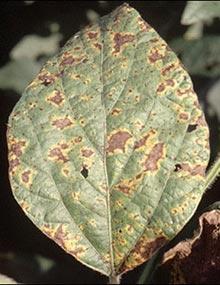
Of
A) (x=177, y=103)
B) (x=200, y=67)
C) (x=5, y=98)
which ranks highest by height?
(x=177, y=103)

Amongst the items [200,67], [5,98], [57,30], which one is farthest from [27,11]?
[200,67]

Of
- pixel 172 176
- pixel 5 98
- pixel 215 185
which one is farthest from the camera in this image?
pixel 5 98

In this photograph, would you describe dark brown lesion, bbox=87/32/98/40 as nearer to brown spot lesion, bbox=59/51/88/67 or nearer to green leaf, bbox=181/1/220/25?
brown spot lesion, bbox=59/51/88/67

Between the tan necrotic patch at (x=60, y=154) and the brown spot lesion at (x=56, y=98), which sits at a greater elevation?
the brown spot lesion at (x=56, y=98)

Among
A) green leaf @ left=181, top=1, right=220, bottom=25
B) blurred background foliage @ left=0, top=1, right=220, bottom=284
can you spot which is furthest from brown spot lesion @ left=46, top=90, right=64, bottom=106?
blurred background foliage @ left=0, top=1, right=220, bottom=284

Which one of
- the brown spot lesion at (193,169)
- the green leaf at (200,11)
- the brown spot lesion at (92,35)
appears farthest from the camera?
the green leaf at (200,11)

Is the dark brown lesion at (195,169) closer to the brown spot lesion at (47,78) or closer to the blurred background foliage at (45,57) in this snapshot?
the brown spot lesion at (47,78)

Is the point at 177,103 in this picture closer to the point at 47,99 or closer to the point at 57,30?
the point at 47,99

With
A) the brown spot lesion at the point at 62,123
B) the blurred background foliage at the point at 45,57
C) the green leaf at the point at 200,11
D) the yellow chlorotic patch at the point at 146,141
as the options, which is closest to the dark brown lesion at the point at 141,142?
the yellow chlorotic patch at the point at 146,141
